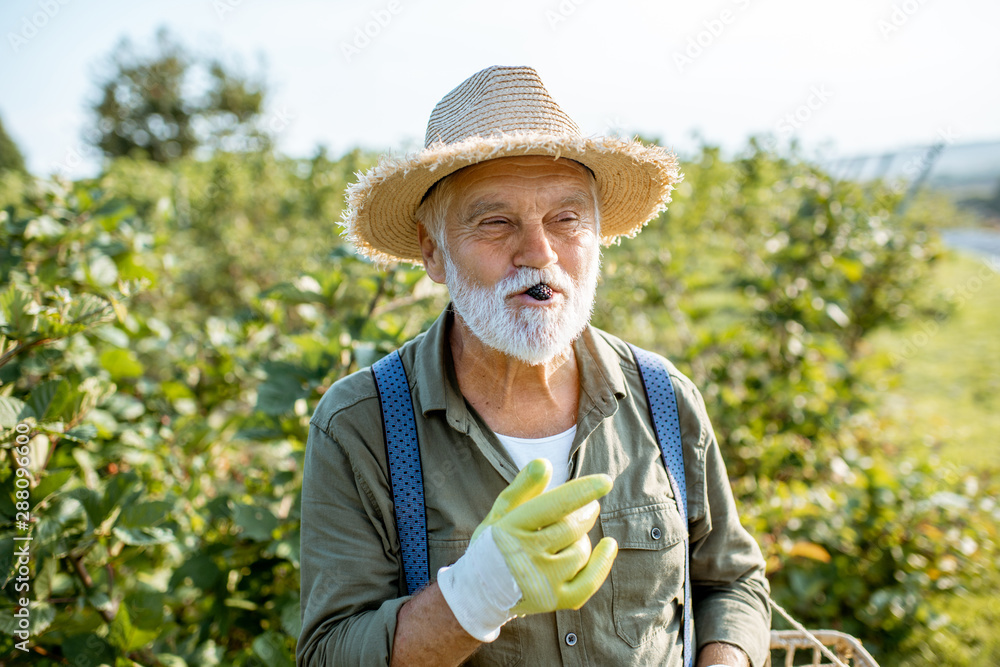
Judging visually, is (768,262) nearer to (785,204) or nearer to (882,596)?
(785,204)

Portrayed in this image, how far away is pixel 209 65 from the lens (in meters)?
22.0

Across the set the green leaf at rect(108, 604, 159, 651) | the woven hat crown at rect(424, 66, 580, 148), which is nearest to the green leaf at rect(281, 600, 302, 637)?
the green leaf at rect(108, 604, 159, 651)

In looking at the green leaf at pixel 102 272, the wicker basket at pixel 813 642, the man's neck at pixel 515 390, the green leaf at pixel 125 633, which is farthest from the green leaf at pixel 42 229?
the wicker basket at pixel 813 642

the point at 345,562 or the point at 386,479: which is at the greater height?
the point at 386,479

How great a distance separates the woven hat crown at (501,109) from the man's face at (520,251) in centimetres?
8

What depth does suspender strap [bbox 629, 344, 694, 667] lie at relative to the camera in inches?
60.0

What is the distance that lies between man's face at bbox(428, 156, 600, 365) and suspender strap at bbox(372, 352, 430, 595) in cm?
28

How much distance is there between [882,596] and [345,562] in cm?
261

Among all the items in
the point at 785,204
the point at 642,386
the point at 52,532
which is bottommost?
the point at 52,532

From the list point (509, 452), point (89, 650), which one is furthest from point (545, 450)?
point (89, 650)

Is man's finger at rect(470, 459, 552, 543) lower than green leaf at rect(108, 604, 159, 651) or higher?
higher

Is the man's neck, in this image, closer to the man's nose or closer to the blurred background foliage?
the man's nose

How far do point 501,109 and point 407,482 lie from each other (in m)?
0.96

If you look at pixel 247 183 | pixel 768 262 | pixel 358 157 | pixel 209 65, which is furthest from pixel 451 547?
pixel 209 65
